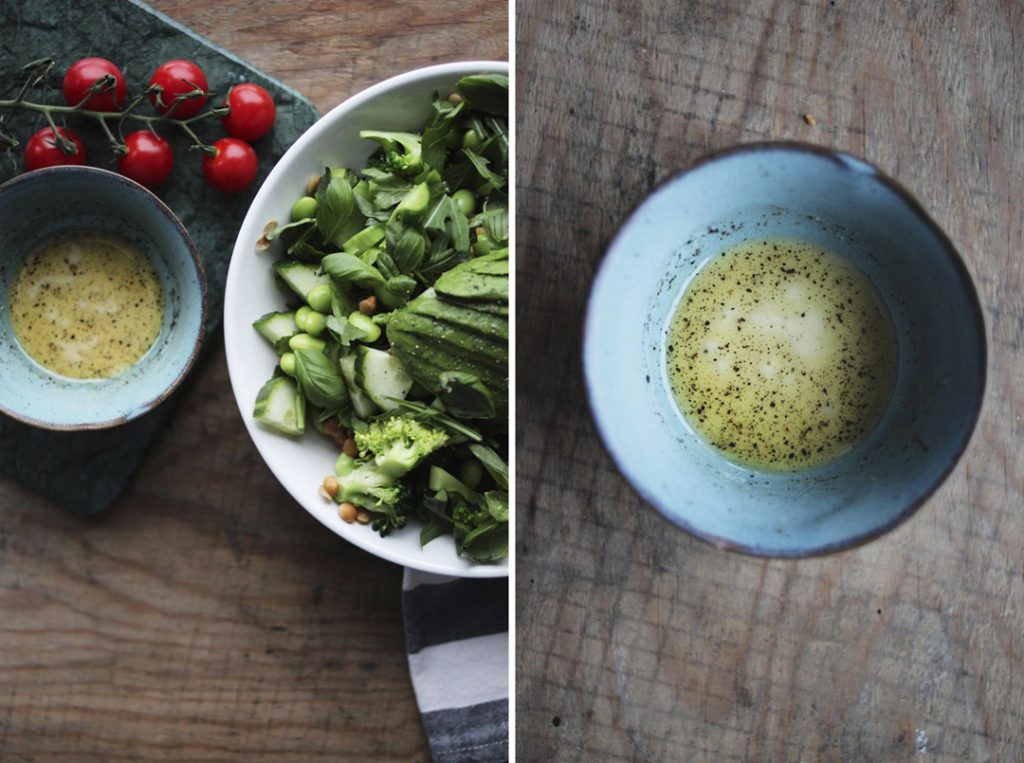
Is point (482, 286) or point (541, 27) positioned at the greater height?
point (541, 27)

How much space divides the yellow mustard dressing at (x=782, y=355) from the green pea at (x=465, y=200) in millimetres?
348

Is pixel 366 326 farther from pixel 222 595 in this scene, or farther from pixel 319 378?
pixel 222 595

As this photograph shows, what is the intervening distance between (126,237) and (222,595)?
17.7 inches

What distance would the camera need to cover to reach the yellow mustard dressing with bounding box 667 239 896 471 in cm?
87

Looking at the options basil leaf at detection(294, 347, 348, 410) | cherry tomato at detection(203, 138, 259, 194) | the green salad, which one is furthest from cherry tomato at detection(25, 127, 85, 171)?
basil leaf at detection(294, 347, 348, 410)

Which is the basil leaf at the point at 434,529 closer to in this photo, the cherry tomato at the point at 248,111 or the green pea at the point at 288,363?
the green pea at the point at 288,363

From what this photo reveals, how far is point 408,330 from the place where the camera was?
42.6 inches

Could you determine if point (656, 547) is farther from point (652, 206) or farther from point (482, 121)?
point (482, 121)

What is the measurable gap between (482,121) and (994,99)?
21.2 inches

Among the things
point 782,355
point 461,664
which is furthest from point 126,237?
point 782,355

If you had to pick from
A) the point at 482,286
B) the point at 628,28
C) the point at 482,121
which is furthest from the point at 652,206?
the point at 482,121

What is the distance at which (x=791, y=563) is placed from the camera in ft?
2.79

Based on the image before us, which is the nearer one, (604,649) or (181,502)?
(604,649)

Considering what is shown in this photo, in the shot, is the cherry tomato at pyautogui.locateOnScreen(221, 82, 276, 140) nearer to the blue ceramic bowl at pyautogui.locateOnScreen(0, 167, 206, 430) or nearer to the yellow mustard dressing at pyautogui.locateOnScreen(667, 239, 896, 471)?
the blue ceramic bowl at pyautogui.locateOnScreen(0, 167, 206, 430)
